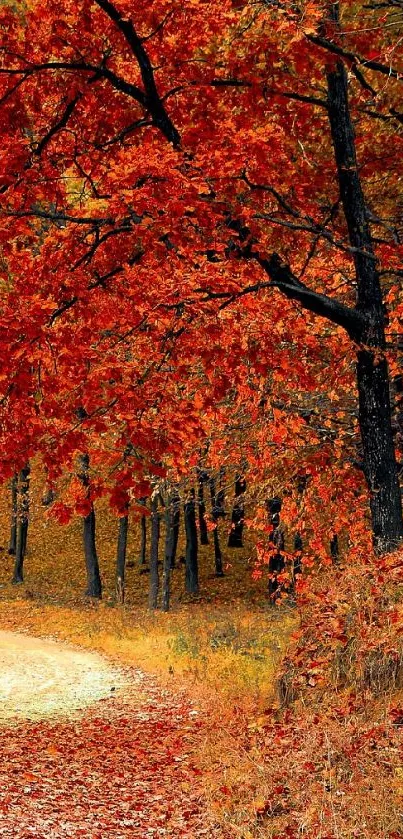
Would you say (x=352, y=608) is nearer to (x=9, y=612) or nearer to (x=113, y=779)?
(x=113, y=779)

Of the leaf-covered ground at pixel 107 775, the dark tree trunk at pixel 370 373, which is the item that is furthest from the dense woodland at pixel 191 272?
the leaf-covered ground at pixel 107 775

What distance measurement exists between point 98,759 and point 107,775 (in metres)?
0.54

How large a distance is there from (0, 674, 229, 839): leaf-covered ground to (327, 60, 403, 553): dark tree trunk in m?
3.27

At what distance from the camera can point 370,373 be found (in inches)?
361

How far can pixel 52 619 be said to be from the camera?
2277 cm

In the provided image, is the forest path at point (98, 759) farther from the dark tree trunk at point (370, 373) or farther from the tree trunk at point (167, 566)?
the tree trunk at point (167, 566)

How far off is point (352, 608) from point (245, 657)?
564 centimetres

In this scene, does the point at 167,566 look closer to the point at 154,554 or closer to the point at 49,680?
the point at 154,554

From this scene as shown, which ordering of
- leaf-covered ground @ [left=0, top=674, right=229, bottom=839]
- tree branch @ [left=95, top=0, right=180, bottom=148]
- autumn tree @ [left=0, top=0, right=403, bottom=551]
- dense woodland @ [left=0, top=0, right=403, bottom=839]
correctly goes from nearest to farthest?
leaf-covered ground @ [left=0, top=674, right=229, bottom=839], tree branch @ [left=95, top=0, right=180, bottom=148], dense woodland @ [left=0, top=0, right=403, bottom=839], autumn tree @ [left=0, top=0, right=403, bottom=551]

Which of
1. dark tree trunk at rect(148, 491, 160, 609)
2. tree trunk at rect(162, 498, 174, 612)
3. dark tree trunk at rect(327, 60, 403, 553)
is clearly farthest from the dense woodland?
dark tree trunk at rect(148, 491, 160, 609)

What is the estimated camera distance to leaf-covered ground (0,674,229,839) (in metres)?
6.88

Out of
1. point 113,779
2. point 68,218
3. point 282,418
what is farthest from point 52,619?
point 68,218

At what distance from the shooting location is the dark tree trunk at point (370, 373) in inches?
362

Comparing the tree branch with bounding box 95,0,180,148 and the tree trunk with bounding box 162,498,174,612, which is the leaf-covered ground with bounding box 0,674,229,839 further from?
the tree trunk with bounding box 162,498,174,612
